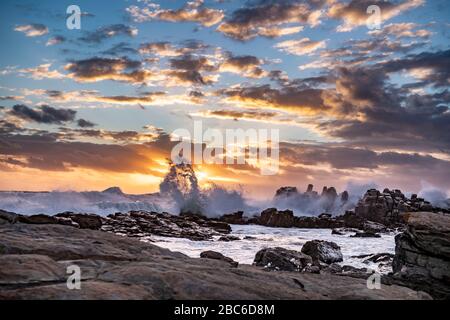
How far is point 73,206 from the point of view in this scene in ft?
356

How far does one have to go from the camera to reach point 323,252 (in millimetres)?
Result: 34219

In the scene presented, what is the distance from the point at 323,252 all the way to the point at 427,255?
16.1m

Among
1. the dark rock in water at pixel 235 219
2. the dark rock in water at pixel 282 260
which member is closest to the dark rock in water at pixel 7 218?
the dark rock in water at pixel 282 260

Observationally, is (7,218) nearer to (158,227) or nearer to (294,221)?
(158,227)

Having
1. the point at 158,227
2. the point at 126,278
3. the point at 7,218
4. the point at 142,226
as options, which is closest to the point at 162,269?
the point at 126,278

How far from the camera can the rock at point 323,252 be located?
110ft

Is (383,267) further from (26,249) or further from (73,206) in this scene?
(73,206)

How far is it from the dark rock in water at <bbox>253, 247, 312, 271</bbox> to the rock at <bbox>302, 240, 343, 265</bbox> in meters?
9.52

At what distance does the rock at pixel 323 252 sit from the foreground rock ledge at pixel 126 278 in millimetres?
23897
